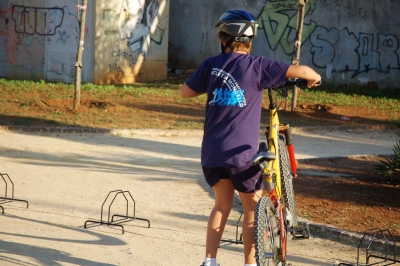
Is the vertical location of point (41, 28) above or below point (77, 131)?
above

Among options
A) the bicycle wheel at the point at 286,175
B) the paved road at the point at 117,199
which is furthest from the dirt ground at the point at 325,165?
the bicycle wheel at the point at 286,175

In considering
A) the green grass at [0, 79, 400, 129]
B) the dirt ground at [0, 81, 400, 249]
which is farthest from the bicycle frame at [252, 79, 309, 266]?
the green grass at [0, 79, 400, 129]

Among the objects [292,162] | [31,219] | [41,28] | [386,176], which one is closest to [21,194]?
[31,219]

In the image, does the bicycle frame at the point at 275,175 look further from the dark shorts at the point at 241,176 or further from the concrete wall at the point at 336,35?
the concrete wall at the point at 336,35

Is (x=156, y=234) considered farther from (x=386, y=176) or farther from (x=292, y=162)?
(x=386, y=176)

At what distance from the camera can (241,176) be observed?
471 centimetres

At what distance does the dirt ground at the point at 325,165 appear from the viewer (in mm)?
7414

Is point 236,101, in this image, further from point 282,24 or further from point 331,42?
point 282,24

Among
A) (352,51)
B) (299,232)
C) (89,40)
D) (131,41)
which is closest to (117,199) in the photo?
(299,232)

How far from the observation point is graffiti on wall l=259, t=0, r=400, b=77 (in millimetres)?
20578

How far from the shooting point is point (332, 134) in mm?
13938

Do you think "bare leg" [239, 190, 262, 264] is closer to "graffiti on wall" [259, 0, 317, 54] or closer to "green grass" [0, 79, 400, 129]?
"green grass" [0, 79, 400, 129]

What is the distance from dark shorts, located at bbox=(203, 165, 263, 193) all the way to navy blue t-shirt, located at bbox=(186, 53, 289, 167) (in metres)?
0.07

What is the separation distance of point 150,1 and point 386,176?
535 inches
